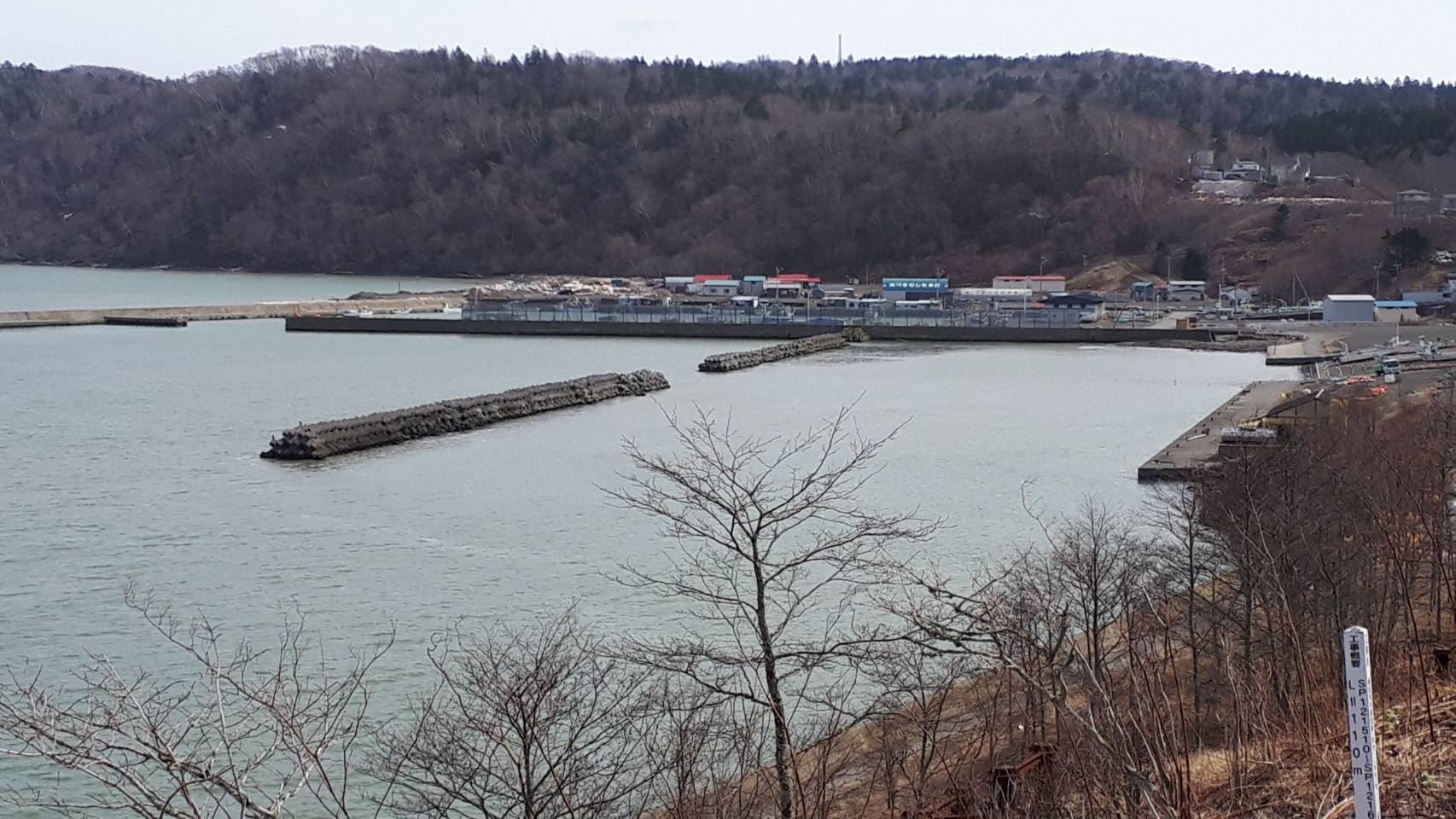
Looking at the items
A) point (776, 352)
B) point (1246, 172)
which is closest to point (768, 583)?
point (776, 352)

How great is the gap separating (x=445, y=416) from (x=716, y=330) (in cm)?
2245

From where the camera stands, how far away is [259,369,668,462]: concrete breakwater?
66.7 feet

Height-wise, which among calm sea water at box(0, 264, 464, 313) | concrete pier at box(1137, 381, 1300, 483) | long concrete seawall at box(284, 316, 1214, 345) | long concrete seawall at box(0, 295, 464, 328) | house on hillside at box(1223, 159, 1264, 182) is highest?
house on hillside at box(1223, 159, 1264, 182)

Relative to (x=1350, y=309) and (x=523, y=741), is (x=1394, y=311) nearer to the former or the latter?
(x=1350, y=309)

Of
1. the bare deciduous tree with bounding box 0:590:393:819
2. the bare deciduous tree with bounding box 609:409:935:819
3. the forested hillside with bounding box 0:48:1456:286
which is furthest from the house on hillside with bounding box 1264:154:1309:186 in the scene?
the bare deciduous tree with bounding box 0:590:393:819

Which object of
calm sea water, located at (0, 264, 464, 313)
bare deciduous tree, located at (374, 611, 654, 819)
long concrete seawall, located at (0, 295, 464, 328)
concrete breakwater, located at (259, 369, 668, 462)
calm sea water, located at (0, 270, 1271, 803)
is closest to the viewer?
bare deciduous tree, located at (374, 611, 654, 819)

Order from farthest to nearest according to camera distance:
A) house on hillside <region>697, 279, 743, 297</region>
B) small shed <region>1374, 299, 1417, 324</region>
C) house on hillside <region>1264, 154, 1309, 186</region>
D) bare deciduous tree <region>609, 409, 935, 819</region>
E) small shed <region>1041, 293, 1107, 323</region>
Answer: house on hillside <region>1264, 154, 1309, 186</region>, house on hillside <region>697, 279, 743, 297</region>, small shed <region>1041, 293, 1107, 323</region>, small shed <region>1374, 299, 1417, 324</region>, bare deciduous tree <region>609, 409, 935, 819</region>

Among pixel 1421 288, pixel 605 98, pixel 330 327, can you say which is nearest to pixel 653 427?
pixel 330 327

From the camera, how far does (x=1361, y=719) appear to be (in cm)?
266

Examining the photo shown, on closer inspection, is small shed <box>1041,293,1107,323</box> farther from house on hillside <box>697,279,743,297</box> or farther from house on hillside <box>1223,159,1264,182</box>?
house on hillside <box>1223,159,1264,182</box>

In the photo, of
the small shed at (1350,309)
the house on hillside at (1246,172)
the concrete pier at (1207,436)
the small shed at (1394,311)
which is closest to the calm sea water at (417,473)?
the concrete pier at (1207,436)

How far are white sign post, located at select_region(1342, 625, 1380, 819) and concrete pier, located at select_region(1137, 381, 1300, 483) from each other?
1367 centimetres

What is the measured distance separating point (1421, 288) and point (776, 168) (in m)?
39.5

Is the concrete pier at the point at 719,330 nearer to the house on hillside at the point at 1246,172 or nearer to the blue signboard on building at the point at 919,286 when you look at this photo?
the blue signboard on building at the point at 919,286
